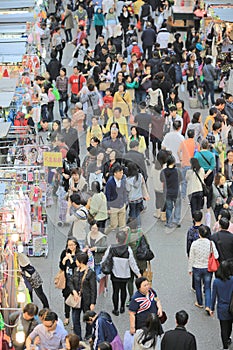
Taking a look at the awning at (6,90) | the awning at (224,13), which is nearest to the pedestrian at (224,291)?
the awning at (6,90)

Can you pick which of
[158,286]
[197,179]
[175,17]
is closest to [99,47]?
[175,17]

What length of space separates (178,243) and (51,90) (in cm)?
574

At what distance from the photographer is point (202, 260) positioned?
10.7m

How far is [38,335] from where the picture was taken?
30.0 feet

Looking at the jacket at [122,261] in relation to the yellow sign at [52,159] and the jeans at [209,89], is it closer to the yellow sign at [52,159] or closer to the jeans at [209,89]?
the yellow sign at [52,159]

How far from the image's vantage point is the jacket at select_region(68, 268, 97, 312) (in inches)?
395

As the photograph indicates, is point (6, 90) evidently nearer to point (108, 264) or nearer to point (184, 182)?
point (184, 182)

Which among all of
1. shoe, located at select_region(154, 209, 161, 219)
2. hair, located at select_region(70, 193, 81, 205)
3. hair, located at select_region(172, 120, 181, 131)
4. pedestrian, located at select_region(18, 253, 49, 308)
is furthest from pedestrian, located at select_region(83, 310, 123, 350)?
hair, located at select_region(172, 120, 181, 131)

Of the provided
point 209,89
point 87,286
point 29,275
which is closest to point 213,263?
point 87,286

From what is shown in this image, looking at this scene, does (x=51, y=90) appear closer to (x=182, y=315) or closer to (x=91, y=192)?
(x=91, y=192)

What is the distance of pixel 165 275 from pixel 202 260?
1.63m

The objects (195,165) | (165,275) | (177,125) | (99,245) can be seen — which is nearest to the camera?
(99,245)

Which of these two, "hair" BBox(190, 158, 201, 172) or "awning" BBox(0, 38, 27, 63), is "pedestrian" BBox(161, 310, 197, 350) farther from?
"awning" BBox(0, 38, 27, 63)

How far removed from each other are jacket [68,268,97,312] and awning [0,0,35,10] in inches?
471
